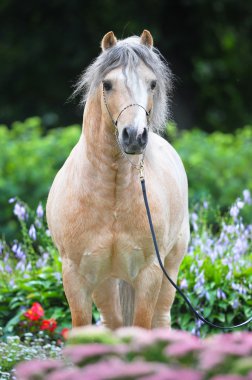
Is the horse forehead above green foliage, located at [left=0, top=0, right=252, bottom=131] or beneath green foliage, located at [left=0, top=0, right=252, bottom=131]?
beneath

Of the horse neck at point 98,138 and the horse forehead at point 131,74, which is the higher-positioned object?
the horse forehead at point 131,74

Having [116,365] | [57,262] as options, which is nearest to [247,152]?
[57,262]

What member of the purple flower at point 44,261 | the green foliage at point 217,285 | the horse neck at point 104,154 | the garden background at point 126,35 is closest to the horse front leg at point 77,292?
the horse neck at point 104,154

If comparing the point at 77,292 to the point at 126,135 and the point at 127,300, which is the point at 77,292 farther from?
the point at 126,135

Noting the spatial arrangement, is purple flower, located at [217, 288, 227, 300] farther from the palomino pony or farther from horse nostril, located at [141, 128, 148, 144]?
horse nostril, located at [141, 128, 148, 144]

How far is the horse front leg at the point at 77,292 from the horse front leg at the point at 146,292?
0.89 feet

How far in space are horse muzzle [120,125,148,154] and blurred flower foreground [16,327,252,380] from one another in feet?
5.41

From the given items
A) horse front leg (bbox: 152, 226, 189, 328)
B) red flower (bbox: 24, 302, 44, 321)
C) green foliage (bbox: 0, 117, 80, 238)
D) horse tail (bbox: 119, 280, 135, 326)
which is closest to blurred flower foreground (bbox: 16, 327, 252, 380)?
horse tail (bbox: 119, 280, 135, 326)

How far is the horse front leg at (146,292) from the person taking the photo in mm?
5332

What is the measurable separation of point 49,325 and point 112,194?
184 cm

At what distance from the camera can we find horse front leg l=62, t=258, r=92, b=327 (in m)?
5.32

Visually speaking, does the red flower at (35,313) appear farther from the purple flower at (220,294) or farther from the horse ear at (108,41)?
the horse ear at (108,41)

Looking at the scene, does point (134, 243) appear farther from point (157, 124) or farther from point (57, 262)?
point (57, 262)

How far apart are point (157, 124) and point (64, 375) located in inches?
107
